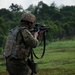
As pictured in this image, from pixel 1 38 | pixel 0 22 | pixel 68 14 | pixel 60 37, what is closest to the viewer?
pixel 1 38

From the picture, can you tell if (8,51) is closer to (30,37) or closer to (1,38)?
(30,37)

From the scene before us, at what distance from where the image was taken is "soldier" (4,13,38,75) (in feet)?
18.3

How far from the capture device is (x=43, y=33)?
5.99 metres

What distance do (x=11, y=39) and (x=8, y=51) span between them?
8.4 inches

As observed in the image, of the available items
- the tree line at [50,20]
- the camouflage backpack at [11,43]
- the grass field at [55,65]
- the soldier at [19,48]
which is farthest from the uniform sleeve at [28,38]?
the tree line at [50,20]

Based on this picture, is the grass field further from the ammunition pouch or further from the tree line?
the tree line

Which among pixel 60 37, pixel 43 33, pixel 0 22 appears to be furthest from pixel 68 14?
pixel 43 33

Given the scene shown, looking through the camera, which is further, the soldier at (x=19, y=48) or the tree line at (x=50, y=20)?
the tree line at (x=50, y=20)

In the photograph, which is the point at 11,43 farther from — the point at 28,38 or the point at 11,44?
the point at 28,38

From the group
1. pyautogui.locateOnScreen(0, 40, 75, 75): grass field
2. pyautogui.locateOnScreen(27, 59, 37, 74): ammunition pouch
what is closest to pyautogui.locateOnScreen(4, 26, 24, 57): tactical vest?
pyautogui.locateOnScreen(27, 59, 37, 74): ammunition pouch

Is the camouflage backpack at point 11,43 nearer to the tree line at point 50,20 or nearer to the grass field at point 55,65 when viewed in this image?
the grass field at point 55,65

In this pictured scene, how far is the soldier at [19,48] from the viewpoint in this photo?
220 inches

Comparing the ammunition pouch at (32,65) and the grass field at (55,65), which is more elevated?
the ammunition pouch at (32,65)

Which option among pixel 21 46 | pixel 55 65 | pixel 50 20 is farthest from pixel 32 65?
pixel 50 20
